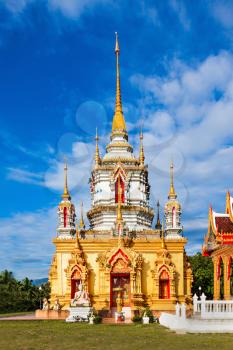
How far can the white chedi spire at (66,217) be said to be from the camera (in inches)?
1682

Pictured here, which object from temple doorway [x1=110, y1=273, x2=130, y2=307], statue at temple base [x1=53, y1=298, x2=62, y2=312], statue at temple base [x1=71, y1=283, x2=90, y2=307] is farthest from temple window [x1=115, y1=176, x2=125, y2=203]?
statue at temple base [x1=71, y1=283, x2=90, y2=307]

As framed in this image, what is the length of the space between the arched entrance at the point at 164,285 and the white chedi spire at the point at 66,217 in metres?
7.92

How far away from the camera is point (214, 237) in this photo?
31.2 m

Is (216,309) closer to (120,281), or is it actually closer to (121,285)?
(121,285)

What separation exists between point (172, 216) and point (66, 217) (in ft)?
28.3

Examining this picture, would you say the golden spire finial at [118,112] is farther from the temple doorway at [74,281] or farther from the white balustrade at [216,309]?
the white balustrade at [216,309]

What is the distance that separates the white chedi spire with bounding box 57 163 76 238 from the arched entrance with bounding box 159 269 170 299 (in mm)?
7917

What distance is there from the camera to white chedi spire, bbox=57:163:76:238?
140 feet

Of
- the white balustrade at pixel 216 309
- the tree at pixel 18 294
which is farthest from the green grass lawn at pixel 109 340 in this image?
the tree at pixel 18 294

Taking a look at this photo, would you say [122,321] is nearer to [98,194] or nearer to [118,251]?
[118,251]

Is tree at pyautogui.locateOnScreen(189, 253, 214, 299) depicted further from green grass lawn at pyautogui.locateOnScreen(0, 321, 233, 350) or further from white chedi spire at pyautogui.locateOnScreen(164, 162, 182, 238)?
green grass lawn at pyautogui.locateOnScreen(0, 321, 233, 350)

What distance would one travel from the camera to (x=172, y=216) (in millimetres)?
43594

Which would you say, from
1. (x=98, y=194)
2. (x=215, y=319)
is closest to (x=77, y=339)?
(x=215, y=319)

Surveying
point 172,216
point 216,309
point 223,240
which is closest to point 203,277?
point 172,216
